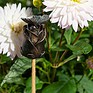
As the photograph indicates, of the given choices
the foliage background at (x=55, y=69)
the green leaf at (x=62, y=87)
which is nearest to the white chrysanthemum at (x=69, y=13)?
the foliage background at (x=55, y=69)

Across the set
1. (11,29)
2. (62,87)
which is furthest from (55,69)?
(11,29)

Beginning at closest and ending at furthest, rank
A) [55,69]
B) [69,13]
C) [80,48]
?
[69,13], [80,48], [55,69]

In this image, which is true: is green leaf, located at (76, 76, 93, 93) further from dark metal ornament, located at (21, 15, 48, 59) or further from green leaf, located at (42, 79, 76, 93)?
dark metal ornament, located at (21, 15, 48, 59)

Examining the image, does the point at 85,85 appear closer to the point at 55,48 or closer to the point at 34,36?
the point at 55,48

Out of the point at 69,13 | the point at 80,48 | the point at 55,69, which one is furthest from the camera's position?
the point at 55,69

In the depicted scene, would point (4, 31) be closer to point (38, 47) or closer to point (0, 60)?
point (38, 47)

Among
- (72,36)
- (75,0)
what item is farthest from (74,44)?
(75,0)

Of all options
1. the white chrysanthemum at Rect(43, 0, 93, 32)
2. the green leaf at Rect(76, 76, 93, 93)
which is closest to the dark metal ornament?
the white chrysanthemum at Rect(43, 0, 93, 32)
